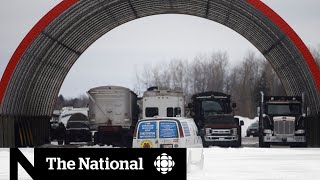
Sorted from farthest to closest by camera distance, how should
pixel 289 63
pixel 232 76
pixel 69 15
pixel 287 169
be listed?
pixel 232 76, pixel 289 63, pixel 69 15, pixel 287 169

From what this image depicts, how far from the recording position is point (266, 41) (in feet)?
159

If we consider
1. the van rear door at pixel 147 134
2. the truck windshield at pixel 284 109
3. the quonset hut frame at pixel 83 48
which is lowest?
the van rear door at pixel 147 134

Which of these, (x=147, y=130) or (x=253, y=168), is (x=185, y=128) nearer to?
(x=147, y=130)

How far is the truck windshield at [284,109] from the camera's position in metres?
45.1

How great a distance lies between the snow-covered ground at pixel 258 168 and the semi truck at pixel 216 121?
10.7 meters

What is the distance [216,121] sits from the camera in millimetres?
46219

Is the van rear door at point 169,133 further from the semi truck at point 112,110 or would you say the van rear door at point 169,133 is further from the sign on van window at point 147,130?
the semi truck at point 112,110

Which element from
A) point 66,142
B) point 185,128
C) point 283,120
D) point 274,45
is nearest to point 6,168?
point 185,128

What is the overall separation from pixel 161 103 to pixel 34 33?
1075 centimetres

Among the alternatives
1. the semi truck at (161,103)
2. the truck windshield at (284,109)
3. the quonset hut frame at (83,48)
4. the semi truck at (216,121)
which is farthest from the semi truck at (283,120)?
the semi truck at (161,103)

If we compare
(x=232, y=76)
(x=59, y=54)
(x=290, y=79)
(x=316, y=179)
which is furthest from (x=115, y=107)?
(x=232, y=76)

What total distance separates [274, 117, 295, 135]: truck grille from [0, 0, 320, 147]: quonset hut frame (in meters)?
1.33

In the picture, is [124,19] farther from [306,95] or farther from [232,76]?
[232,76]

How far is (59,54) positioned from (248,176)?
1067 inches
